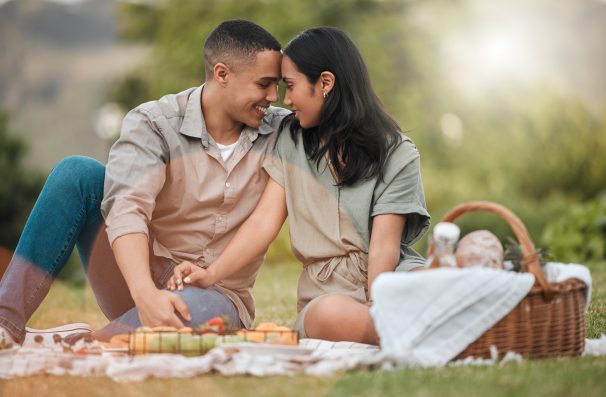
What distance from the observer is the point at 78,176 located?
3.75 m

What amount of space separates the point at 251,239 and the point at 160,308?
0.61 m

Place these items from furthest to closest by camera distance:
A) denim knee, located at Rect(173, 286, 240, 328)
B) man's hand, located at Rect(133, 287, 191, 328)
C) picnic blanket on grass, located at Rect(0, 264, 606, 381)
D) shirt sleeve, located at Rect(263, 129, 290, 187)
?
shirt sleeve, located at Rect(263, 129, 290, 187) → denim knee, located at Rect(173, 286, 240, 328) → man's hand, located at Rect(133, 287, 191, 328) → picnic blanket on grass, located at Rect(0, 264, 606, 381)

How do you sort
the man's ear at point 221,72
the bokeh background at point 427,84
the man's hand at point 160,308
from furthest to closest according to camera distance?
the bokeh background at point 427,84 → the man's ear at point 221,72 → the man's hand at point 160,308

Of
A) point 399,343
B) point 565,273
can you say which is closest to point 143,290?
point 399,343

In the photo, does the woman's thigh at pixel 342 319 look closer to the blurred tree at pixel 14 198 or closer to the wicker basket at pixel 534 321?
the wicker basket at pixel 534 321

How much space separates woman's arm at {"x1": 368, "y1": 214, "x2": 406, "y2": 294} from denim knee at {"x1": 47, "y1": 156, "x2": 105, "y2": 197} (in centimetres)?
122

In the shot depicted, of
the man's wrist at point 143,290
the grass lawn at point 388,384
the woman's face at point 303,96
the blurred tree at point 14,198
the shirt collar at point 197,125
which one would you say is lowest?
the blurred tree at point 14,198

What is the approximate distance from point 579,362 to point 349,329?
919 millimetres

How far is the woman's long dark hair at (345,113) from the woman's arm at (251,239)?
0.27 meters

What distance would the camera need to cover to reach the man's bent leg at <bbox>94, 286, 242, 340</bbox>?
3.57m

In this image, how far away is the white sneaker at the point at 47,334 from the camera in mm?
3592

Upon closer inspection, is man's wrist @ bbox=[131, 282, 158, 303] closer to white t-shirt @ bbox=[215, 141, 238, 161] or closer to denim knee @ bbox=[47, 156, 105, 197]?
denim knee @ bbox=[47, 156, 105, 197]

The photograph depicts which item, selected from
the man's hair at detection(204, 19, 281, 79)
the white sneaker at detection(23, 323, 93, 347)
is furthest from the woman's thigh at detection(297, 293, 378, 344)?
the man's hair at detection(204, 19, 281, 79)

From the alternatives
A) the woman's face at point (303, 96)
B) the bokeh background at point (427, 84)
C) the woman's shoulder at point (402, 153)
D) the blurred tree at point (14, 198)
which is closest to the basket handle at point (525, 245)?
the bokeh background at point (427, 84)
